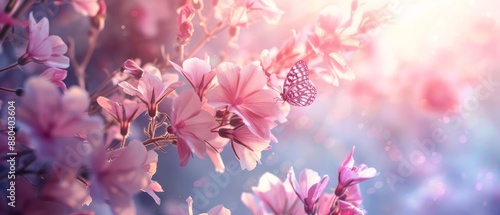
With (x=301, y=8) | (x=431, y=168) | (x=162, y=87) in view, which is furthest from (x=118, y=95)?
(x=431, y=168)

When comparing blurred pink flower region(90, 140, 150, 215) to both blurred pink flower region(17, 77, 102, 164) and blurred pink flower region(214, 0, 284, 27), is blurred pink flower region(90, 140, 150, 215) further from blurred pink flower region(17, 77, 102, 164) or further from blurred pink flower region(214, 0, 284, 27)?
blurred pink flower region(214, 0, 284, 27)

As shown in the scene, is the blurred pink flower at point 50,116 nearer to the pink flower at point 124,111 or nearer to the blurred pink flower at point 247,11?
the pink flower at point 124,111

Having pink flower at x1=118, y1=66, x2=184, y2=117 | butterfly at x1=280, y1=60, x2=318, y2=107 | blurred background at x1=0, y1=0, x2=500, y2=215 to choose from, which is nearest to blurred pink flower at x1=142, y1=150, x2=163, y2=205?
pink flower at x1=118, y1=66, x2=184, y2=117

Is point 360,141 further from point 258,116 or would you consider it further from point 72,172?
point 72,172

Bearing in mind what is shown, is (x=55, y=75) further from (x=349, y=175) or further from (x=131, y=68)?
(x=349, y=175)

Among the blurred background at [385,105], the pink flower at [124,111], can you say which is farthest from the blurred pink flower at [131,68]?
the blurred background at [385,105]

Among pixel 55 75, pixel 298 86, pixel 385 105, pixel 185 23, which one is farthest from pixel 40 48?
pixel 385 105
